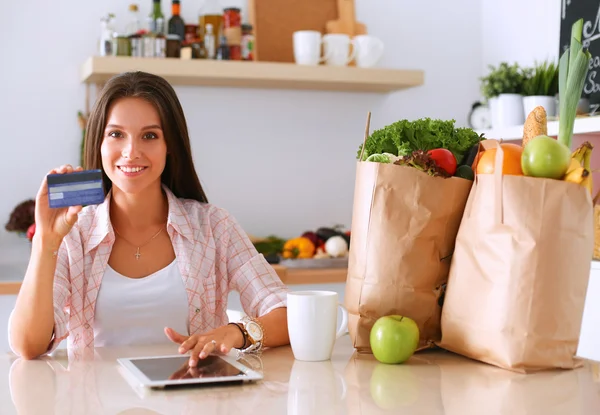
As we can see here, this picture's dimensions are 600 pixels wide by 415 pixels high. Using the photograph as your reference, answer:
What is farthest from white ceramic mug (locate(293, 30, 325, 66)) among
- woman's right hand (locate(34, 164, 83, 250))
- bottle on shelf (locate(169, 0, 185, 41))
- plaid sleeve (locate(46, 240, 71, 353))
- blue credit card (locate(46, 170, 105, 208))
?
blue credit card (locate(46, 170, 105, 208))

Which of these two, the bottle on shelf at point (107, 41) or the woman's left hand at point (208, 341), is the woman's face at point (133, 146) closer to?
the woman's left hand at point (208, 341)

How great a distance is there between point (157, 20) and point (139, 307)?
176cm

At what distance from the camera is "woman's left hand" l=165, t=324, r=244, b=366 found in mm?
1325

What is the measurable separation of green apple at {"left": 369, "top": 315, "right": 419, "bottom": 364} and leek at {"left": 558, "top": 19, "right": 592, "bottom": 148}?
39cm

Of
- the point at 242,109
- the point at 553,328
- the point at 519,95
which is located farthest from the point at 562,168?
the point at 242,109

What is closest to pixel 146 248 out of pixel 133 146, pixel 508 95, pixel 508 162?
pixel 133 146

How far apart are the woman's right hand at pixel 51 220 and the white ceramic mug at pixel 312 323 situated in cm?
45

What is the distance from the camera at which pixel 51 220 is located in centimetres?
154

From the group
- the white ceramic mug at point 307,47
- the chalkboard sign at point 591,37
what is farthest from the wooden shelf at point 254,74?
the chalkboard sign at point 591,37

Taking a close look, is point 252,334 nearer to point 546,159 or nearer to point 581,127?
point 546,159

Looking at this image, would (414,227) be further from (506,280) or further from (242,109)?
(242,109)

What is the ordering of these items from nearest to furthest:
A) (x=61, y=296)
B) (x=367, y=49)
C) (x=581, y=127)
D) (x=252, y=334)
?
(x=252, y=334), (x=61, y=296), (x=581, y=127), (x=367, y=49)

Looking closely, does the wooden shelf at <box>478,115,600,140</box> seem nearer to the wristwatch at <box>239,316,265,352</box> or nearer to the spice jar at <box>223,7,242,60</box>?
the spice jar at <box>223,7,242,60</box>

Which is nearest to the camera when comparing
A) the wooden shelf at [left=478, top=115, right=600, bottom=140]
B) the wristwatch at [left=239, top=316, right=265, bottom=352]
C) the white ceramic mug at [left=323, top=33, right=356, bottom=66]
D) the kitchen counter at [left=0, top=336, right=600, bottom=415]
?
the kitchen counter at [left=0, top=336, right=600, bottom=415]
